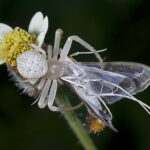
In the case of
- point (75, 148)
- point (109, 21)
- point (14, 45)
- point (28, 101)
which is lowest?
point (75, 148)

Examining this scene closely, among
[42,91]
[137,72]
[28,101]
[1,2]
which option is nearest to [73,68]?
[42,91]

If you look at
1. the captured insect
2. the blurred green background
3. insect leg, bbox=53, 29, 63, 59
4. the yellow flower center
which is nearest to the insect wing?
the captured insect

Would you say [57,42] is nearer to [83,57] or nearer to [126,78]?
[126,78]

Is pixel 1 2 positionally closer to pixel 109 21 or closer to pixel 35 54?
pixel 109 21

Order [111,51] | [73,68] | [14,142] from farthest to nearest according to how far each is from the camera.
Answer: [111,51] → [14,142] → [73,68]

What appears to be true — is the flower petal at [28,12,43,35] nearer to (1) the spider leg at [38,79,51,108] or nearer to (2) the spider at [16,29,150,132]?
(2) the spider at [16,29,150,132]

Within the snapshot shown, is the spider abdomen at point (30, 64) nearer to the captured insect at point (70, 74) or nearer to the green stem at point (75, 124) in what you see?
the captured insect at point (70, 74)
